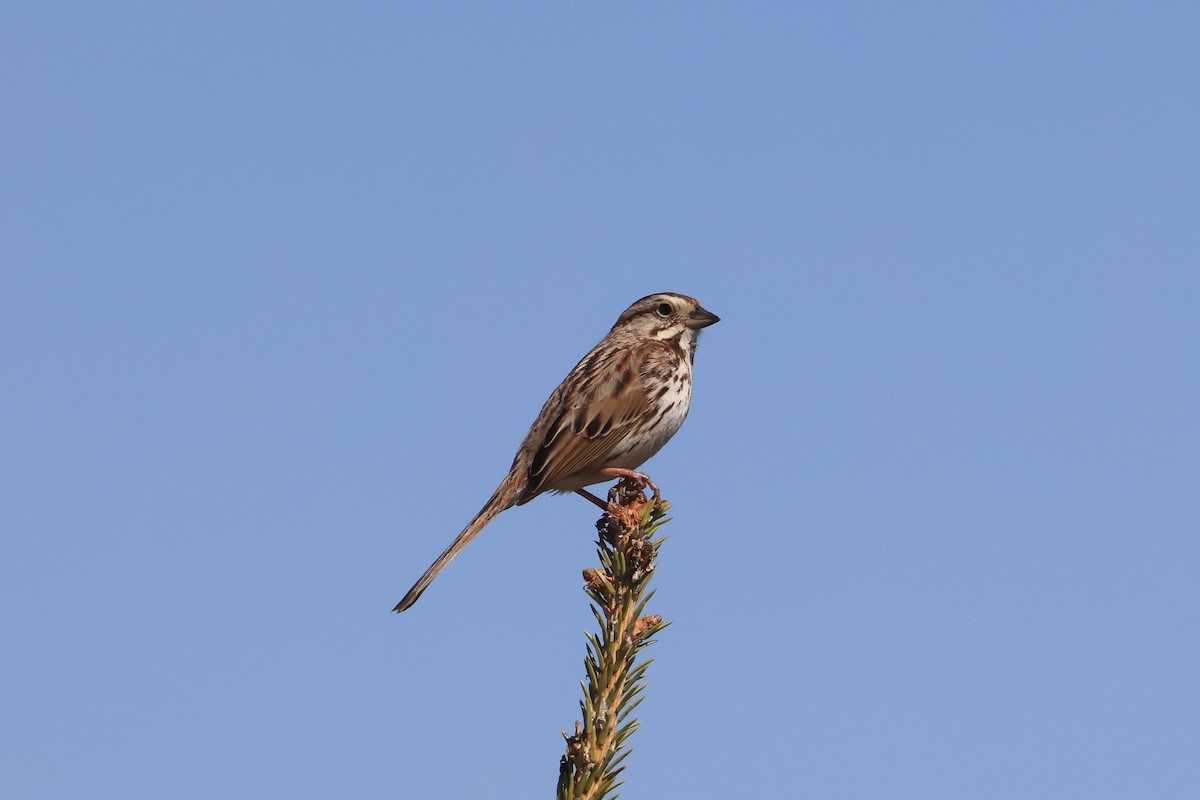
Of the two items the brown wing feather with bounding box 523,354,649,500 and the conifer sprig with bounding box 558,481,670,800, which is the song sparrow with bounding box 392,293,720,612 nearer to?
the brown wing feather with bounding box 523,354,649,500

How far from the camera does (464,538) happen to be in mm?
9906

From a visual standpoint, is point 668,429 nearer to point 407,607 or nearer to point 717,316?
point 717,316

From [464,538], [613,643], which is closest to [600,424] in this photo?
[464,538]

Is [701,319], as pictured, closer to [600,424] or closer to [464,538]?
[600,424]

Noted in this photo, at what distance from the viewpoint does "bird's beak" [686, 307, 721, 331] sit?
12.7 metres

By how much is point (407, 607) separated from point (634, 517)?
271 cm

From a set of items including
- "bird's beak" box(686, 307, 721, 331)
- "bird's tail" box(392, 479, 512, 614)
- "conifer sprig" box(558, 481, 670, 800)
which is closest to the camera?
"conifer sprig" box(558, 481, 670, 800)

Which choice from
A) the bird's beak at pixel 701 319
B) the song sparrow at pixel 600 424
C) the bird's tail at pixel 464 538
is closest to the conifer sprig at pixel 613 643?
the bird's tail at pixel 464 538

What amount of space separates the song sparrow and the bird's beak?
58 centimetres

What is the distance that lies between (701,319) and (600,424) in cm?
231

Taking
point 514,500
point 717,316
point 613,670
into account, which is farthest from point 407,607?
point 717,316

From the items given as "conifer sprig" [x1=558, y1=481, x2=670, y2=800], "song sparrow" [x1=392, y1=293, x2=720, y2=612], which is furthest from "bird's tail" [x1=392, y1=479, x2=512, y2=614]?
"conifer sprig" [x1=558, y1=481, x2=670, y2=800]

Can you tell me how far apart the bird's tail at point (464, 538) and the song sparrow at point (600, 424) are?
1cm

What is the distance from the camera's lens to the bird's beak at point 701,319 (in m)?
12.7
